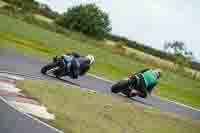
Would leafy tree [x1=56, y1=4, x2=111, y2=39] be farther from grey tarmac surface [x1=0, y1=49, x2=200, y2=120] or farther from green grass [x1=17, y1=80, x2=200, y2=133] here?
green grass [x1=17, y1=80, x2=200, y2=133]

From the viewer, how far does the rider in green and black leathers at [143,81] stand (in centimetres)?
2343

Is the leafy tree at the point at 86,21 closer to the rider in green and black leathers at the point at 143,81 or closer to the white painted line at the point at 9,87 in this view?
the rider in green and black leathers at the point at 143,81

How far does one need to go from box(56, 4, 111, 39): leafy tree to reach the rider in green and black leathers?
180 ft

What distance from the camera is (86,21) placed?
81188mm

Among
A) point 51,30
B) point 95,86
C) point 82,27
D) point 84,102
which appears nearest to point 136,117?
point 84,102

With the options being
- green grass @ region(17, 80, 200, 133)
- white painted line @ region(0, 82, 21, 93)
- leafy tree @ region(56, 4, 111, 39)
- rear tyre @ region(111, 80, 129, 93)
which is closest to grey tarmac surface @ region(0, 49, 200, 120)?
rear tyre @ region(111, 80, 129, 93)

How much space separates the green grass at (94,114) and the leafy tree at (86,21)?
196 feet

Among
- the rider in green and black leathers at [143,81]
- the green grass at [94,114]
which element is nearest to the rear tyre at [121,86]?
the rider in green and black leathers at [143,81]

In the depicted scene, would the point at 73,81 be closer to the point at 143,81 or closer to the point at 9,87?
the point at 143,81

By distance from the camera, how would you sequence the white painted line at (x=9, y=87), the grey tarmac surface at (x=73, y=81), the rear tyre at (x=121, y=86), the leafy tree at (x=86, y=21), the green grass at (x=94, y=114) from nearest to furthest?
the green grass at (x=94, y=114) → the white painted line at (x=9, y=87) → the rear tyre at (x=121, y=86) → the grey tarmac surface at (x=73, y=81) → the leafy tree at (x=86, y=21)

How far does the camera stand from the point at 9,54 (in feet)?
96.6

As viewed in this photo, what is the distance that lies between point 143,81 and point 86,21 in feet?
190

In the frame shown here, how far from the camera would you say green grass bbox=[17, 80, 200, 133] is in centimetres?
1433

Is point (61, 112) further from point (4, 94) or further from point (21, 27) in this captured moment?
point (21, 27)
